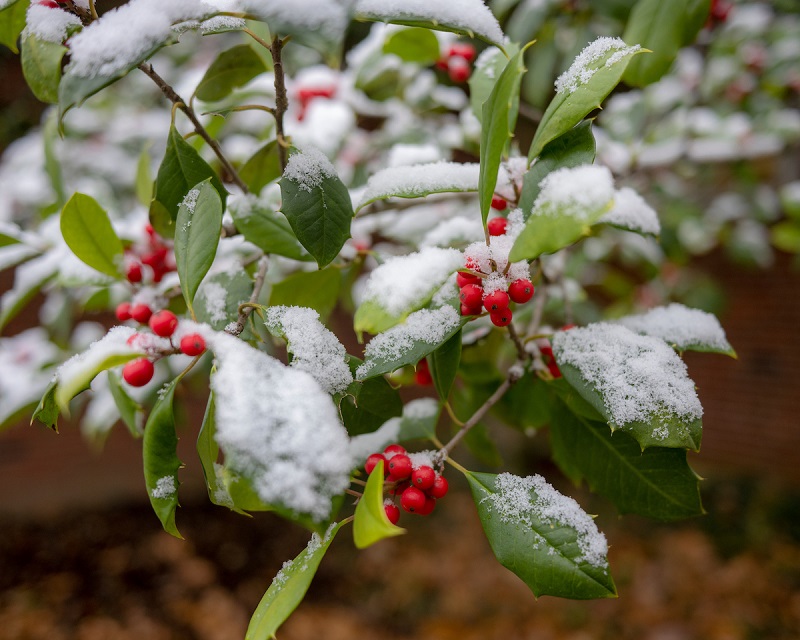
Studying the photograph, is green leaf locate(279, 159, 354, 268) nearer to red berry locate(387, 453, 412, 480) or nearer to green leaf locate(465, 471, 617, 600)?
red berry locate(387, 453, 412, 480)

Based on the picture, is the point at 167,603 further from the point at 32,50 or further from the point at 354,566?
the point at 32,50

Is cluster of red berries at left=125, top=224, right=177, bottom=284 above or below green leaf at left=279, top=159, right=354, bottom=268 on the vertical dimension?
below

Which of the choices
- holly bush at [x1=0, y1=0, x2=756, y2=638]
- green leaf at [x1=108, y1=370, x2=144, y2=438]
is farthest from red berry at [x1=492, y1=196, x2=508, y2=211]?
green leaf at [x1=108, y1=370, x2=144, y2=438]

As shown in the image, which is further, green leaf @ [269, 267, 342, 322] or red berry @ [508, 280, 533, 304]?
green leaf @ [269, 267, 342, 322]

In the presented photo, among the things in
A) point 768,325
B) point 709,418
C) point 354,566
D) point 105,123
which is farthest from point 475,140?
point 709,418

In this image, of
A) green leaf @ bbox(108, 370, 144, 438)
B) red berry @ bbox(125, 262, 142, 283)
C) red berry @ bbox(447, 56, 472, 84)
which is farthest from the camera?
red berry @ bbox(447, 56, 472, 84)

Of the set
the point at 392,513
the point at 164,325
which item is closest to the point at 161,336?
the point at 164,325

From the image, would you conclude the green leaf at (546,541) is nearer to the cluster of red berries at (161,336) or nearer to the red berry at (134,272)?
the cluster of red berries at (161,336)
